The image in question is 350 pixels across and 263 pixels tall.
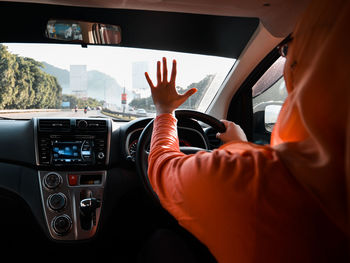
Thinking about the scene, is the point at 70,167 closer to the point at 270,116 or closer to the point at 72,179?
the point at 72,179

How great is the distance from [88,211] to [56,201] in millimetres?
284

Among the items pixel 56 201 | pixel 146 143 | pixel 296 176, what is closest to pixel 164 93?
pixel 146 143

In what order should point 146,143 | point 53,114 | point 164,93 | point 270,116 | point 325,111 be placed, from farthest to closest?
point 270,116 < point 53,114 < point 146,143 < point 164,93 < point 325,111

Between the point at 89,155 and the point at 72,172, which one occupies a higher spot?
the point at 89,155

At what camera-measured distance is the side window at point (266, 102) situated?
2633 mm

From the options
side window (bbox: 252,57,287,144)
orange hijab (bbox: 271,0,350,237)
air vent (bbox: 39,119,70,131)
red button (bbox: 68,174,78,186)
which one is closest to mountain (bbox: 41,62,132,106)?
air vent (bbox: 39,119,70,131)

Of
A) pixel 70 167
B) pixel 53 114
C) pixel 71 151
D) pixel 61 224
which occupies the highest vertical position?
pixel 53 114

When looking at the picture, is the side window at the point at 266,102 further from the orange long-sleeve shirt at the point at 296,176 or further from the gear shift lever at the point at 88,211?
the orange long-sleeve shirt at the point at 296,176

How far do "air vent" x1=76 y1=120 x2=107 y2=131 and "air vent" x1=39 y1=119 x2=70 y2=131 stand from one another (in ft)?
0.34

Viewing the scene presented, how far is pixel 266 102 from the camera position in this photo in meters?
2.98

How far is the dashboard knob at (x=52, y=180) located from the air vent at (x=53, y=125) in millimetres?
383
